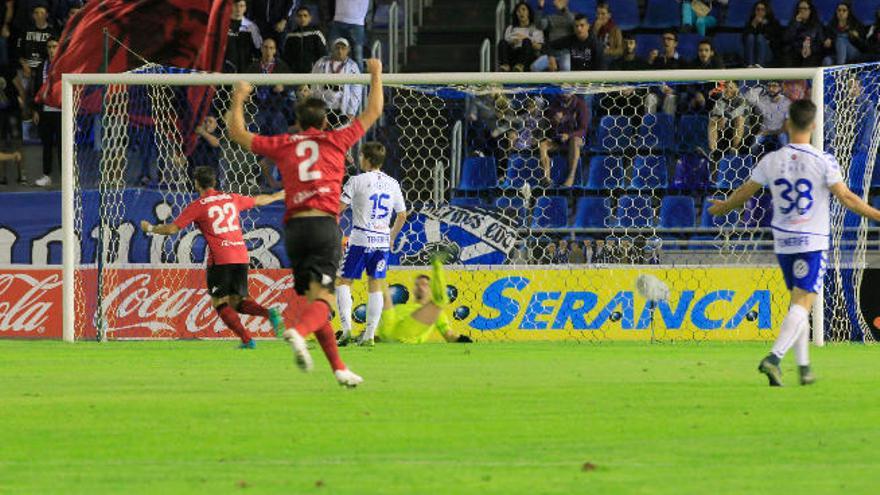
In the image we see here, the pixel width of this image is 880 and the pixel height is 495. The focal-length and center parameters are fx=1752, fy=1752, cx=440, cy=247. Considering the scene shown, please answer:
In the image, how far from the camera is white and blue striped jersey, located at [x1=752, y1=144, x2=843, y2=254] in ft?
40.0

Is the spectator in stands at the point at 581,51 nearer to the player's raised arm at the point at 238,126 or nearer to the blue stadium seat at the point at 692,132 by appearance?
the blue stadium seat at the point at 692,132

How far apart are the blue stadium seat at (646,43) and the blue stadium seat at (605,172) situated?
10.0 ft

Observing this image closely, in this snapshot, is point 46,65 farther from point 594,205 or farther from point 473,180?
point 594,205

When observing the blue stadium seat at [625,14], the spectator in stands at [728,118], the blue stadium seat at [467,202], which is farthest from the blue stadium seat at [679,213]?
the blue stadium seat at [625,14]

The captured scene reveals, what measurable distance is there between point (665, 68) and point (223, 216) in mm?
8116

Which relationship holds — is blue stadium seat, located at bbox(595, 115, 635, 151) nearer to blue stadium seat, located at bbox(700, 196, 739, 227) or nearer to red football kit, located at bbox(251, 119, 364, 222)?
blue stadium seat, located at bbox(700, 196, 739, 227)

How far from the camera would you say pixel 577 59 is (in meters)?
24.8

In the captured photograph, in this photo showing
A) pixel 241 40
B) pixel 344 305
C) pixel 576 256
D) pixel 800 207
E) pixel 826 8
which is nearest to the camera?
pixel 800 207

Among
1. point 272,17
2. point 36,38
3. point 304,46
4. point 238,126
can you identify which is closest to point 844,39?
point 304,46

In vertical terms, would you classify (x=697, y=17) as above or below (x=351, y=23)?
above

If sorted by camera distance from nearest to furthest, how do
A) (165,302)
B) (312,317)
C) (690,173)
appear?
(312,317)
(165,302)
(690,173)

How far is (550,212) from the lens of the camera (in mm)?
22453

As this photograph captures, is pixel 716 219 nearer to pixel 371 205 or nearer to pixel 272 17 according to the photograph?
pixel 371 205

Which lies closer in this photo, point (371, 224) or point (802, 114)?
point (802, 114)
